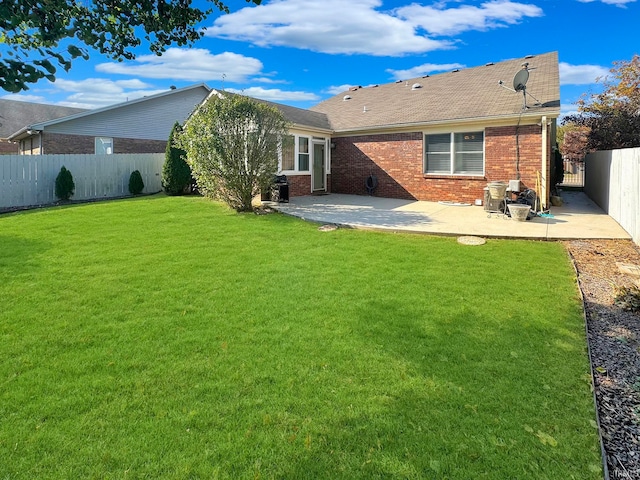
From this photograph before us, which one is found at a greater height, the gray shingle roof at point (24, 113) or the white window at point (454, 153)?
the gray shingle roof at point (24, 113)

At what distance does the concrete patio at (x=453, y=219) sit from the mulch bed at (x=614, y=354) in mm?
1565

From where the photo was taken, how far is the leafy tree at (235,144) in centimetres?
1045

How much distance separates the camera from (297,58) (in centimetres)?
2150

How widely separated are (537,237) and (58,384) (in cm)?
811

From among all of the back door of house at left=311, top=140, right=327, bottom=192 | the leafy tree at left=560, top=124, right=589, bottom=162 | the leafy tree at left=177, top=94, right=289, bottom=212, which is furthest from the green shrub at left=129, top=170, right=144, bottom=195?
the leafy tree at left=560, top=124, right=589, bottom=162

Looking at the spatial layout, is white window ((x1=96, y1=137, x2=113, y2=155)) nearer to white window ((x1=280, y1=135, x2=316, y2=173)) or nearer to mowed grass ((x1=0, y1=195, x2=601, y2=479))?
white window ((x1=280, y1=135, x2=316, y2=173))

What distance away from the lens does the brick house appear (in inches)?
461

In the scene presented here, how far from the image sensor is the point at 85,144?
1966cm

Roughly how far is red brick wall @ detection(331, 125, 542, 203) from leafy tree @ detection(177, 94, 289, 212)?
17.3ft

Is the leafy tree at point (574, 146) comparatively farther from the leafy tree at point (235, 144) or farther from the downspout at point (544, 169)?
the leafy tree at point (235, 144)

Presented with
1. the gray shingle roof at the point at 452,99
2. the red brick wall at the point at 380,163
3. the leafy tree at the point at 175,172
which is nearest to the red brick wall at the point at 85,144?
the leafy tree at the point at 175,172

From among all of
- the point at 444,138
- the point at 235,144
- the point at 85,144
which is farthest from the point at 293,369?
the point at 85,144

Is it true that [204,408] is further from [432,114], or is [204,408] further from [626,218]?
[432,114]

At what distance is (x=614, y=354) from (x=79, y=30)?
5.19 meters
